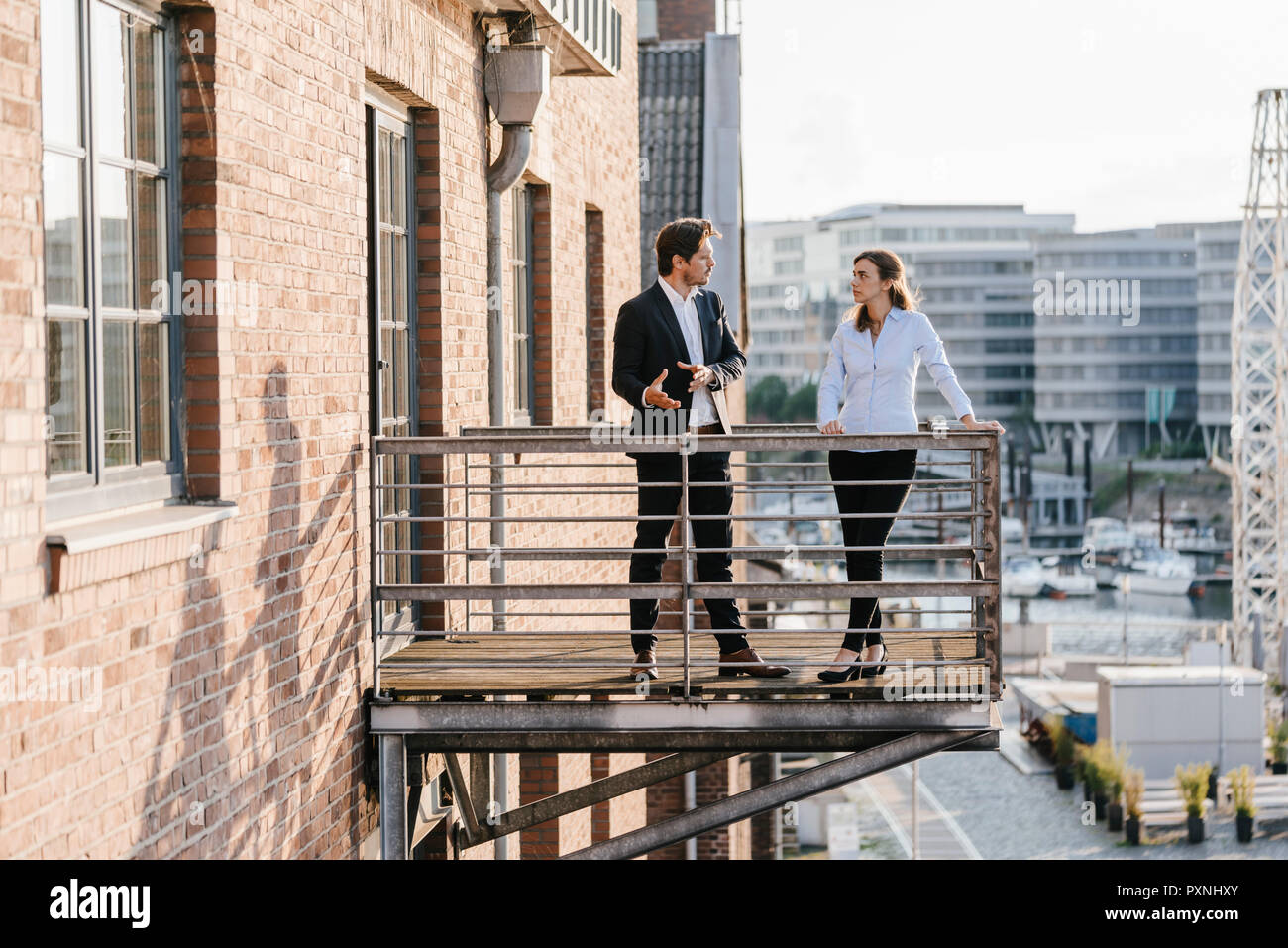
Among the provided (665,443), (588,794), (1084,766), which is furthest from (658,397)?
(1084,766)

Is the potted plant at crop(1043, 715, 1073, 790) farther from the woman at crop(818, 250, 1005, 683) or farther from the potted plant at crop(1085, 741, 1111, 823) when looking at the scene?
the woman at crop(818, 250, 1005, 683)

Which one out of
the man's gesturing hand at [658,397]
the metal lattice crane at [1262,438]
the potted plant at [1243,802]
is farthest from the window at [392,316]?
the metal lattice crane at [1262,438]

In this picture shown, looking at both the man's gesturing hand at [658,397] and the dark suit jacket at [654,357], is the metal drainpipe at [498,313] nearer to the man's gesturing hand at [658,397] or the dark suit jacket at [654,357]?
the dark suit jacket at [654,357]

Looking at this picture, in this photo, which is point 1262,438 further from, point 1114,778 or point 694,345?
point 694,345

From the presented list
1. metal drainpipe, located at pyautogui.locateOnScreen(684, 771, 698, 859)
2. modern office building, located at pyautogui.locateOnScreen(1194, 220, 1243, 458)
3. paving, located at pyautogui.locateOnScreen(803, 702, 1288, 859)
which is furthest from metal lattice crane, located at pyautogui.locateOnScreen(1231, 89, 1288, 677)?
modern office building, located at pyautogui.locateOnScreen(1194, 220, 1243, 458)

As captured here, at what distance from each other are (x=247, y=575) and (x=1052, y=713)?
48114mm

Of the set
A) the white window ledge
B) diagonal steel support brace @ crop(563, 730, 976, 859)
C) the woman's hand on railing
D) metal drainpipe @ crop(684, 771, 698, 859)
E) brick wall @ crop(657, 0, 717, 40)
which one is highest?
brick wall @ crop(657, 0, 717, 40)

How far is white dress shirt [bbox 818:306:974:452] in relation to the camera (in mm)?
6285

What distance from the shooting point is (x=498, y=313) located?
8.73 m

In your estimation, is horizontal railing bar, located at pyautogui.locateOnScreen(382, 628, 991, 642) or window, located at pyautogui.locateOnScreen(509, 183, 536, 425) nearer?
horizontal railing bar, located at pyautogui.locateOnScreen(382, 628, 991, 642)

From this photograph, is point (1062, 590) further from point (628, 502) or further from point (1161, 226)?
point (628, 502)

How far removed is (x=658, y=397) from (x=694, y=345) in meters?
→ 0.45

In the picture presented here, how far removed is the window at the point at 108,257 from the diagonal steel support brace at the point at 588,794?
3.22 metres

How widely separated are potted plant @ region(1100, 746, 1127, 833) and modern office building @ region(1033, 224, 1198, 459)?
96312 millimetres
